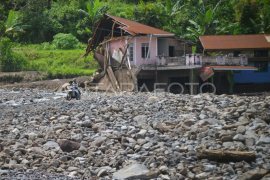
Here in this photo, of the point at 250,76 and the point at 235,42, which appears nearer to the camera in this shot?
the point at 235,42

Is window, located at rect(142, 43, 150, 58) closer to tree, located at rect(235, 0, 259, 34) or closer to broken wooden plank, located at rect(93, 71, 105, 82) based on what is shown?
broken wooden plank, located at rect(93, 71, 105, 82)

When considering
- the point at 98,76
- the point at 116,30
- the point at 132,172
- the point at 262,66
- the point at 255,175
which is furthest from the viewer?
the point at 262,66

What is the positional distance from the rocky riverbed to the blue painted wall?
566 inches

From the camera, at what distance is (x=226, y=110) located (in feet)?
38.6

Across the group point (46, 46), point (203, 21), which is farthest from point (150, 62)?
point (46, 46)

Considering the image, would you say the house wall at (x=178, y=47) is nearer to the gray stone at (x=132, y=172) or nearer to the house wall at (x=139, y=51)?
the house wall at (x=139, y=51)

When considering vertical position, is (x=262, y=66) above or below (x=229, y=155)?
above

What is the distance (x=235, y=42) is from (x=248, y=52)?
146 cm

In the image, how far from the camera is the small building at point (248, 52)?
25.9 meters

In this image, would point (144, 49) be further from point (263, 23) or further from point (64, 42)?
point (64, 42)

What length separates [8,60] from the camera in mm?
31125

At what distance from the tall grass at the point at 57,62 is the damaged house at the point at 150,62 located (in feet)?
17.6

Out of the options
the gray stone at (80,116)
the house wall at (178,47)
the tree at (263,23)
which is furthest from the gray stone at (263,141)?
the tree at (263,23)

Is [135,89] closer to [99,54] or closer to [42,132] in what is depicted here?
[99,54]
